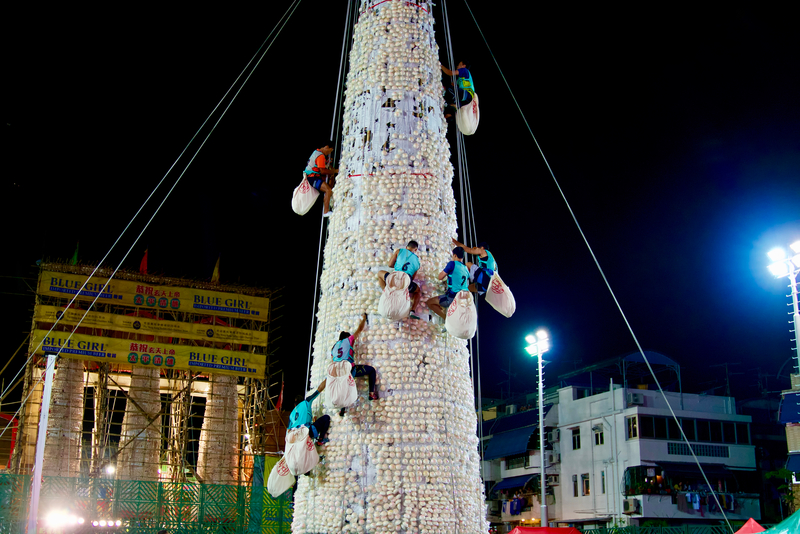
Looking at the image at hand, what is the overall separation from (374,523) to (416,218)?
2.76 meters

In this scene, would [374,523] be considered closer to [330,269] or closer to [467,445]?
[467,445]

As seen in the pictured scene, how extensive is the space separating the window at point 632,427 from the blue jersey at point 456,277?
26055 mm

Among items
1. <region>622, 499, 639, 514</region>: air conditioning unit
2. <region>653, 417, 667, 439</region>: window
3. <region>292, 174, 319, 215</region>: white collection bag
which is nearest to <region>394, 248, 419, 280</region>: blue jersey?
<region>292, 174, 319, 215</region>: white collection bag

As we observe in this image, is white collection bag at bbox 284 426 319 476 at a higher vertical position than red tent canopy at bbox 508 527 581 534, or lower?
higher

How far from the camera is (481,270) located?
6961 mm

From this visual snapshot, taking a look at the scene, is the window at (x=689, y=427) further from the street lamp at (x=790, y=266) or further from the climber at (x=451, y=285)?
the climber at (x=451, y=285)

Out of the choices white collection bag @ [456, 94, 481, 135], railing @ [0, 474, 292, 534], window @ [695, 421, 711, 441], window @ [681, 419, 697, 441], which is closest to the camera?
white collection bag @ [456, 94, 481, 135]

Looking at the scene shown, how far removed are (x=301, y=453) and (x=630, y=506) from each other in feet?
86.8

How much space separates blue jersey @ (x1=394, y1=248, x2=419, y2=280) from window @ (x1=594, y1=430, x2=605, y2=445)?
27961 mm

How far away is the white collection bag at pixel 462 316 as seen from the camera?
634 centimetres

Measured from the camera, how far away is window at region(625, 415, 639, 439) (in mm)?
30297

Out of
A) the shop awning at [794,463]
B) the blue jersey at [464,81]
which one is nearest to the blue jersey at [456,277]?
the blue jersey at [464,81]

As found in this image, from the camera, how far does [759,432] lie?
3369 cm

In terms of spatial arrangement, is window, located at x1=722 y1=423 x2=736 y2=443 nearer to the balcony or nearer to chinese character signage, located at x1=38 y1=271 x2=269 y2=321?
the balcony
